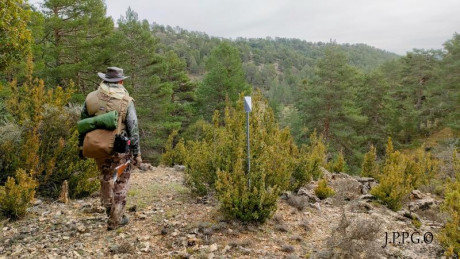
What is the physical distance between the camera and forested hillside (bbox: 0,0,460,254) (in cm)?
505

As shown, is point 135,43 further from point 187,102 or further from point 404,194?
point 404,194

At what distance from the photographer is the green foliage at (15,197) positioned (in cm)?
457

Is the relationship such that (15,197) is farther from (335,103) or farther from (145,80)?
(335,103)

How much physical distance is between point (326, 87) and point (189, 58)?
230 ft

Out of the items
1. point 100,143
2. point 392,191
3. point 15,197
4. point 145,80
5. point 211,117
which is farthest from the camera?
point 211,117

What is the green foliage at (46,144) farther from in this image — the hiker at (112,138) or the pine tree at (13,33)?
the hiker at (112,138)

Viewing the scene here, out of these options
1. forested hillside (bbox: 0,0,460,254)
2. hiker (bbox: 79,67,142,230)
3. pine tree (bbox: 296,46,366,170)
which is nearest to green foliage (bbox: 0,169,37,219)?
forested hillside (bbox: 0,0,460,254)

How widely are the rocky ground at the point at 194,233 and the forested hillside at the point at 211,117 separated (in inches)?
14.5

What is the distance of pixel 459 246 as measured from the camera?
4242 mm

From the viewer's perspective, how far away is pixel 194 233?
437 centimetres

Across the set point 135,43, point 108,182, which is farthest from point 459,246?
point 135,43

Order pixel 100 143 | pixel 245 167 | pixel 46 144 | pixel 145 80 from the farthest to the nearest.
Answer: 1. pixel 145 80
2. pixel 46 144
3. pixel 245 167
4. pixel 100 143

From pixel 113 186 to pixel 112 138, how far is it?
801 millimetres

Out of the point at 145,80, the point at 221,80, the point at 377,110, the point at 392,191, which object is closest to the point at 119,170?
the point at 392,191
